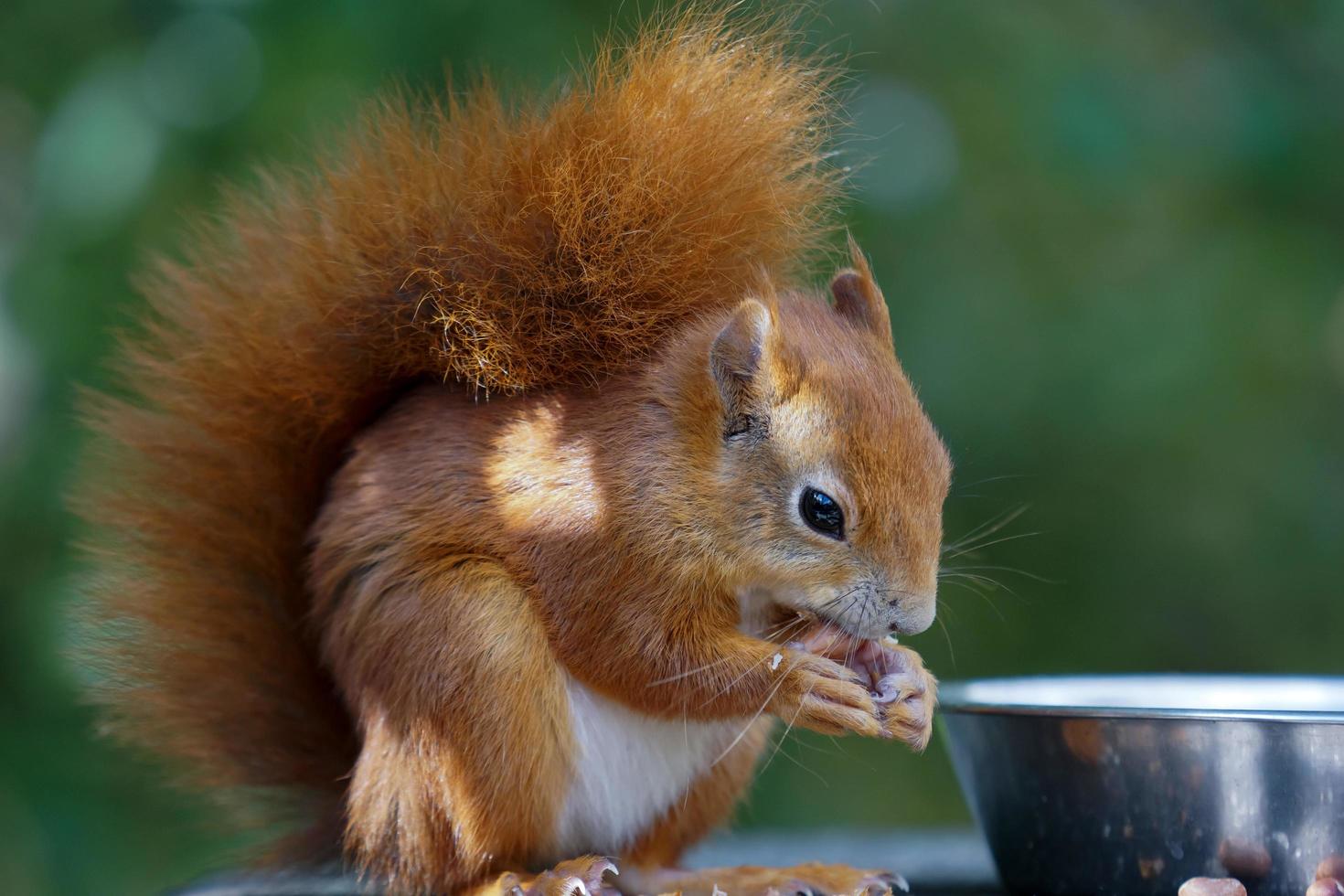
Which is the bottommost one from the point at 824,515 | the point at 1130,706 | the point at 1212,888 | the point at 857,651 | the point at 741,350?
the point at 1212,888

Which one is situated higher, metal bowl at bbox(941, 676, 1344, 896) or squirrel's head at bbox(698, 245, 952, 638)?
squirrel's head at bbox(698, 245, 952, 638)

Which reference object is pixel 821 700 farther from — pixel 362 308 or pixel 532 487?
pixel 362 308

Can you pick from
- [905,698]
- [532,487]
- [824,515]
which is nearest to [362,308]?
[532,487]

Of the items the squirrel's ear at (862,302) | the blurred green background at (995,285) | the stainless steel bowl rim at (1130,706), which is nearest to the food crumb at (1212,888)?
the stainless steel bowl rim at (1130,706)

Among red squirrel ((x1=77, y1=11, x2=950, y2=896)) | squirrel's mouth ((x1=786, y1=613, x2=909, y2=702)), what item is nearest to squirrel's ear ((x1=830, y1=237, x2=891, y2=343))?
red squirrel ((x1=77, y1=11, x2=950, y2=896))

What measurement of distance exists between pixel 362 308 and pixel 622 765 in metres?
0.47

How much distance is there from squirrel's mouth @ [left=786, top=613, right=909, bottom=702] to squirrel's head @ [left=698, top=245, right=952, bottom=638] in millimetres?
33

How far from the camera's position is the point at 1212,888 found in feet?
3.49

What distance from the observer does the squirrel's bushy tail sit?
115 centimetres

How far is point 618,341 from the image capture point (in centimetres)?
116

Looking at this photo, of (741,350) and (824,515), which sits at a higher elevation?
(741,350)

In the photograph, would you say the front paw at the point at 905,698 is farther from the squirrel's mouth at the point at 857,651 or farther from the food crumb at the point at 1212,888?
the food crumb at the point at 1212,888

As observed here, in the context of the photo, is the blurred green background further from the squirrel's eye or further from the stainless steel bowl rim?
the squirrel's eye

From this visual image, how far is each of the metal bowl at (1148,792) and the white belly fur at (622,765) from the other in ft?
0.78
